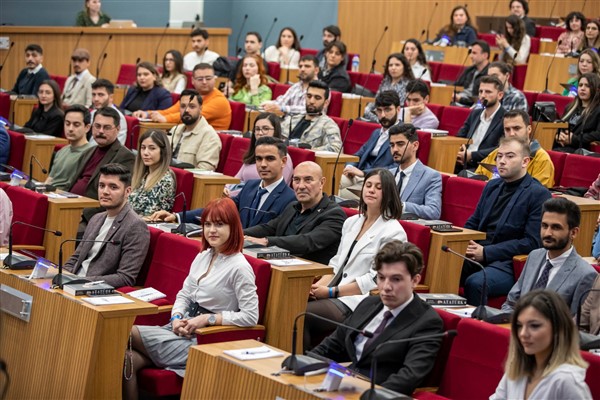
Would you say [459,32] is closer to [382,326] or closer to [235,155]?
[235,155]

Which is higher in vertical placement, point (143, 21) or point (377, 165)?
point (143, 21)

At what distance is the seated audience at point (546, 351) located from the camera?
269 cm

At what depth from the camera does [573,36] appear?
365 inches

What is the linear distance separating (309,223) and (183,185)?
1.11m

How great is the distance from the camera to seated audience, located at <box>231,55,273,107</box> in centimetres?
833

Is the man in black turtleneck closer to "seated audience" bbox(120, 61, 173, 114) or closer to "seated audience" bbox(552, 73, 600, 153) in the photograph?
"seated audience" bbox(552, 73, 600, 153)

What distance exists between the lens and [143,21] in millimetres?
12102

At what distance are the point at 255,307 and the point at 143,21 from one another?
28.8 ft

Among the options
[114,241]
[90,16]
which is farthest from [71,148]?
[90,16]

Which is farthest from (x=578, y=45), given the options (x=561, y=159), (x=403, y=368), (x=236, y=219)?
(x=403, y=368)

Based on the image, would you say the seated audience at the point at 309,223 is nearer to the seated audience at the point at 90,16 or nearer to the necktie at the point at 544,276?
the necktie at the point at 544,276

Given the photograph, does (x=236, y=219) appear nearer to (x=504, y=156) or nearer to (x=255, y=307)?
(x=255, y=307)

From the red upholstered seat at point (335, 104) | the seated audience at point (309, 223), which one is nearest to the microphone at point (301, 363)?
the seated audience at point (309, 223)

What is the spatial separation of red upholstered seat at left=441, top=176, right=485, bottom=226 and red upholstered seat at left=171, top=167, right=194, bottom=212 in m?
1.32
